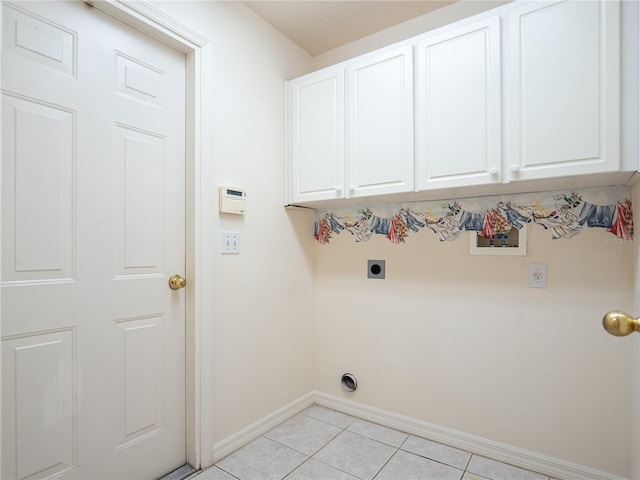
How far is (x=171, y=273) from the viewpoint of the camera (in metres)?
1.70

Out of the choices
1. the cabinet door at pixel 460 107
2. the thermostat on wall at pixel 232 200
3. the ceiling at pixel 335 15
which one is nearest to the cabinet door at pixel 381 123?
the cabinet door at pixel 460 107

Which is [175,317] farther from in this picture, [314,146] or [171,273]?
[314,146]

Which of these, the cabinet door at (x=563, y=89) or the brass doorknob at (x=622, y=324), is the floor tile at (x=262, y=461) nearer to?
the brass doorknob at (x=622, y=324)

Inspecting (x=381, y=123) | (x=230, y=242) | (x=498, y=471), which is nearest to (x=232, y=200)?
(x=230, y=242)

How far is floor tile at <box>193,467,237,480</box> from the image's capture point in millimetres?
1652

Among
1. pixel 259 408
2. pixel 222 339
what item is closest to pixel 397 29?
pixel 222 339

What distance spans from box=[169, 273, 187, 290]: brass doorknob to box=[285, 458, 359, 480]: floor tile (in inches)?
41.1

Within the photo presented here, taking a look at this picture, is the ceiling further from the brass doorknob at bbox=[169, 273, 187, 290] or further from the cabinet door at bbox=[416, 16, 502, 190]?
the brass doorknob at bbox=[169, 273, 187, 290]

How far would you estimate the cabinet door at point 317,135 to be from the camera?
6.56 ft

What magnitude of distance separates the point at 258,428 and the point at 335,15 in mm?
2448

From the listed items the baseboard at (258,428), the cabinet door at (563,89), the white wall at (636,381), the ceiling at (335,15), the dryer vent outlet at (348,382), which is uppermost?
the ceiling at (335,15)

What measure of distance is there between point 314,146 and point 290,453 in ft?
5.63

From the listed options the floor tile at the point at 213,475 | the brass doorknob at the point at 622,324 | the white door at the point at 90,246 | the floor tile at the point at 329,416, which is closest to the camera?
the brass doorknob at the point at 622,324

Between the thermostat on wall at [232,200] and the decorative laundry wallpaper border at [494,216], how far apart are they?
0.68 metres
